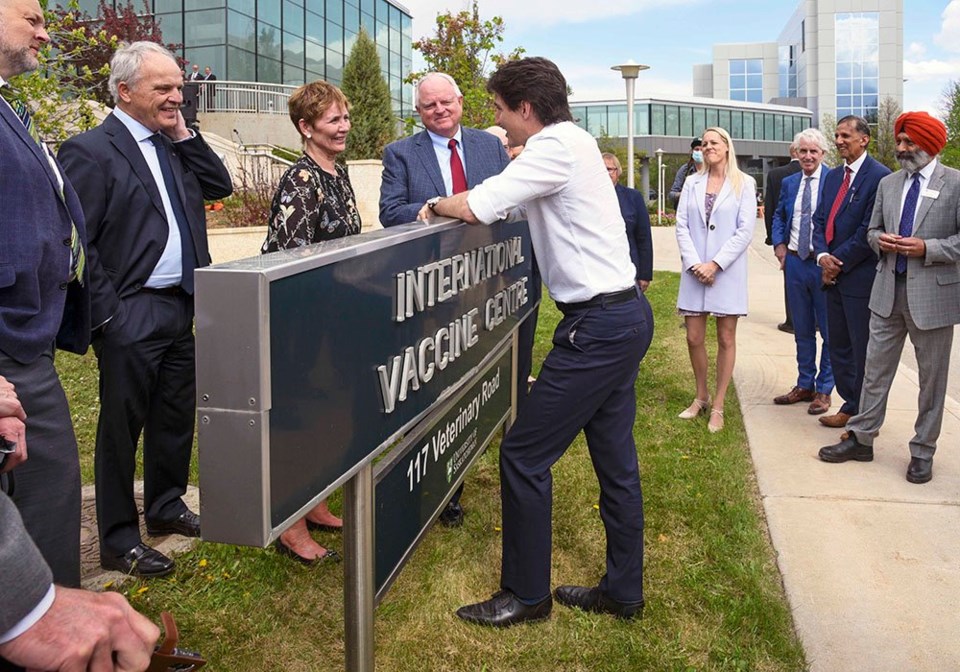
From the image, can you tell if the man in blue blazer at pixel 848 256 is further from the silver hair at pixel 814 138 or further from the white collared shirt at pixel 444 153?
the white collared shirt at pixel 444 153

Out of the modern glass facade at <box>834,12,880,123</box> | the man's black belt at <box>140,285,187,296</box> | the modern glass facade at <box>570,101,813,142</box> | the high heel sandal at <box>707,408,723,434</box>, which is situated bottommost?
the high heel sandal at <box>707,408,723,434</box>

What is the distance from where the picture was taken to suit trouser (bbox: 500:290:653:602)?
361cm

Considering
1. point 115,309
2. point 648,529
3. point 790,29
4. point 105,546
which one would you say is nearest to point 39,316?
point 115,309

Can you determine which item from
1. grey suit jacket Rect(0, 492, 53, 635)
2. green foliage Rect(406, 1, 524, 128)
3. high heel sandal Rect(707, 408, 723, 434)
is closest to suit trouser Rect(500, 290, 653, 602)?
grey suit jacket Rect(0, 492, 53, 635)

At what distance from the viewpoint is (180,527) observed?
15.2 feet

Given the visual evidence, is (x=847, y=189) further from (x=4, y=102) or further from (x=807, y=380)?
(x=4, y=102)

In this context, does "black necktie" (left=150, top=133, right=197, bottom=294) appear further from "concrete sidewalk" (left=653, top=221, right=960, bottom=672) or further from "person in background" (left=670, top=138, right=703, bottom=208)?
"person in background" (left=670, top=138, right=703, bottom=208)

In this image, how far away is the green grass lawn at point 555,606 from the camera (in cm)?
353

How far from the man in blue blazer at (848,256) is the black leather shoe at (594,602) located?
10.7 feet

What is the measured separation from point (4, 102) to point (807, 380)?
6358 millimetres

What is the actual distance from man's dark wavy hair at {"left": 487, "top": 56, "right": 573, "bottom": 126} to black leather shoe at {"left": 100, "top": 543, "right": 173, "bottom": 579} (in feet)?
8.22

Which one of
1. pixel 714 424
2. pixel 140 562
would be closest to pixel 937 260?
pixel 714 424

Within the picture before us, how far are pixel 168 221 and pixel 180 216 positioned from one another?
2.9 inches

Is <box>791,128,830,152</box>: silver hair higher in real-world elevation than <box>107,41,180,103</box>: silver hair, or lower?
higher
